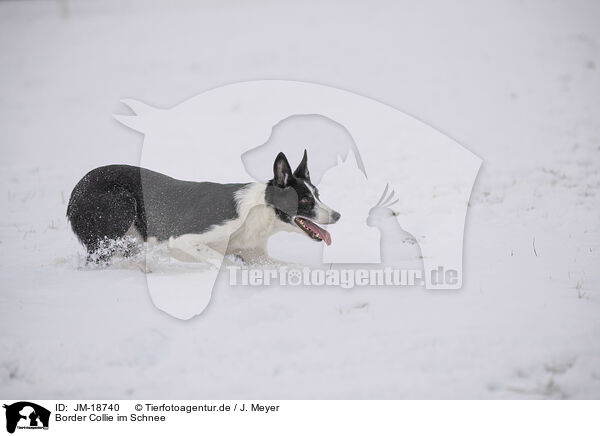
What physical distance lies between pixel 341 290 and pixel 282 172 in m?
1.04

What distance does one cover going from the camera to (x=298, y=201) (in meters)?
4.20

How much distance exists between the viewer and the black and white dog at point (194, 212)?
423cm

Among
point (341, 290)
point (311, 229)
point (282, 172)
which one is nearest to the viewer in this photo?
point (341, 290)

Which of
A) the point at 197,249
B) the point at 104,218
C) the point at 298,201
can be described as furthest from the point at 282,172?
the point at 104,218

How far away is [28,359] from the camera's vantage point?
3092 mm

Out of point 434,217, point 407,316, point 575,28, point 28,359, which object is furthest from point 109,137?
point 575,28
